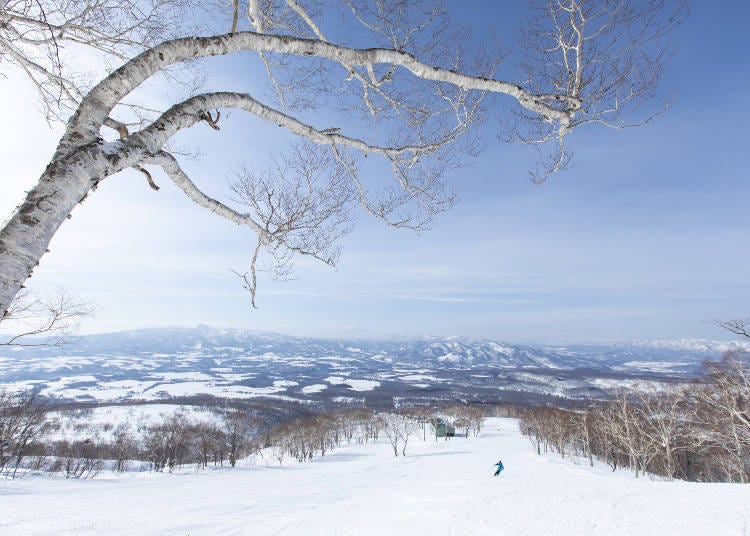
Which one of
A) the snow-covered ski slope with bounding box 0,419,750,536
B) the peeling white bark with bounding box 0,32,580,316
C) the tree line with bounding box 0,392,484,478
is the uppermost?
the peeling white bark with bounding box 0,32,580,316

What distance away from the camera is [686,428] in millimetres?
21562

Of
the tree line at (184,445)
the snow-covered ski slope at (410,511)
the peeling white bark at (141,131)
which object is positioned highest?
the peeling white bark at (141,131)

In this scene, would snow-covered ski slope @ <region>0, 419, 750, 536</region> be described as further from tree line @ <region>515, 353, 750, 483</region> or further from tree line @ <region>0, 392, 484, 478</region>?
tree line @ <region>0, 392, 484, 478</region>

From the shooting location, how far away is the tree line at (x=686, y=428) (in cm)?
1566

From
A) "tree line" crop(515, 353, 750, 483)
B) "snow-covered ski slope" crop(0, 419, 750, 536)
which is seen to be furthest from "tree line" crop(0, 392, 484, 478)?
"tree line" crop(515, 353, 750, 483)

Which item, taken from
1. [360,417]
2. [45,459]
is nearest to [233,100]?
[45,459]

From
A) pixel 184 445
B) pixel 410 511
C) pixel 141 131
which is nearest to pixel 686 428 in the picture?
pixel 410 511

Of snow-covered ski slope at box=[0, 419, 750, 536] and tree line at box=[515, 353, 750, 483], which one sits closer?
snow-covered ski slope at box=[0, 419, 750, 536]

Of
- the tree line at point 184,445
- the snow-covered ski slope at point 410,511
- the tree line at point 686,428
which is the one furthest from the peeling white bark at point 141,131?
the tree line at point 184,445

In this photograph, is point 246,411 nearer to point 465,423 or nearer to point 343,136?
point 465,423

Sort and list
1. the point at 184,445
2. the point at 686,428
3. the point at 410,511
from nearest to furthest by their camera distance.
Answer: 1. the point at 410,511
2. the point at 686,428
3. the point at 184,445

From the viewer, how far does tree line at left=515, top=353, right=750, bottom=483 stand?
15.7 meters

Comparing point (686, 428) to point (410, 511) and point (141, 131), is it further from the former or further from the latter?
point (141, 131)

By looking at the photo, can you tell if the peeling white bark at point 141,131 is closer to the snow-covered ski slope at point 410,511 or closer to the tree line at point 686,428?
the snow-covered ski slope at point 410,511
